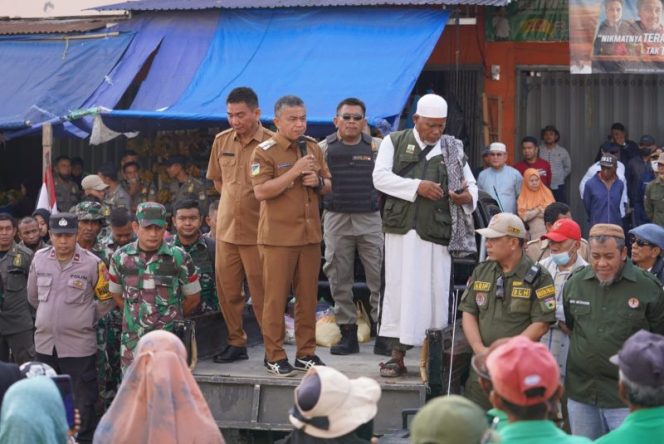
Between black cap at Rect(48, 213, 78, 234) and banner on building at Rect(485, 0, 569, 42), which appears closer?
black cap at Rect(48, 213, 78, 234)

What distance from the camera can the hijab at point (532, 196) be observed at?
14250 millimetres

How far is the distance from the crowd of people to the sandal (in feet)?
0.04

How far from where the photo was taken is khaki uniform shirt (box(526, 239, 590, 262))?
983 cm

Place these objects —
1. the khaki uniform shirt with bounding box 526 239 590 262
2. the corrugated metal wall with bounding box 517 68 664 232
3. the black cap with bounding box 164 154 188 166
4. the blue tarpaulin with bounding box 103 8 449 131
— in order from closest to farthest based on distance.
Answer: the khaki uniform shirt with bounding box 526 239 590 262 → the blue tarpaulin with bounding box 103 8 449 131 → the black cap with bounding box 164 154 188 166 → the corrugated metal wall with bounding box 517 68 664 232

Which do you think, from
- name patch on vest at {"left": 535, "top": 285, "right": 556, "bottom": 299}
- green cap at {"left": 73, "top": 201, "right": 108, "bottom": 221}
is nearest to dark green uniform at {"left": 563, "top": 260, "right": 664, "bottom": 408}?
name patch on vest at {"left": 535, "top": 285, "right": 556, "bottom": 299}

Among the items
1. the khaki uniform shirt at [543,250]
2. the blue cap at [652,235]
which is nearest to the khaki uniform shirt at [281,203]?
the khaki uniform shirt at [543,250]

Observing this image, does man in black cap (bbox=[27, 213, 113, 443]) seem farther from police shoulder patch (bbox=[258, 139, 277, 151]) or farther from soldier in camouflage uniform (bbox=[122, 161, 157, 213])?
soldier in camouflage uniform (bbox=[122, 161, 157, 213])

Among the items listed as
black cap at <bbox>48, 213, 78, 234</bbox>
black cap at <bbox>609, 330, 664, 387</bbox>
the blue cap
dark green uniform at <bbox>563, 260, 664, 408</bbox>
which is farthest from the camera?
black cap at <bbox>48, 213, 78, 234</bbox>

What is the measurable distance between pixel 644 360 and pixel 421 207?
12.2ft

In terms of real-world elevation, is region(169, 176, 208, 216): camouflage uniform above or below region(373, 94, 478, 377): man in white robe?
above

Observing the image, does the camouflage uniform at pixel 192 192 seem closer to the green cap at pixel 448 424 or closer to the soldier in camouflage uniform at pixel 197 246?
the soldier in camouflage uniform at pixel 197 246

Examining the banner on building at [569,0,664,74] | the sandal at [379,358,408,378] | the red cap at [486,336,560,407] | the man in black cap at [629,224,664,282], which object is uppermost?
the banner on building at [569,0,664,74]

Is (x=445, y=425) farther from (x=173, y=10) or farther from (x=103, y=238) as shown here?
(x=173, y=10)

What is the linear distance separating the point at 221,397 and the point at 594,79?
832 cm
